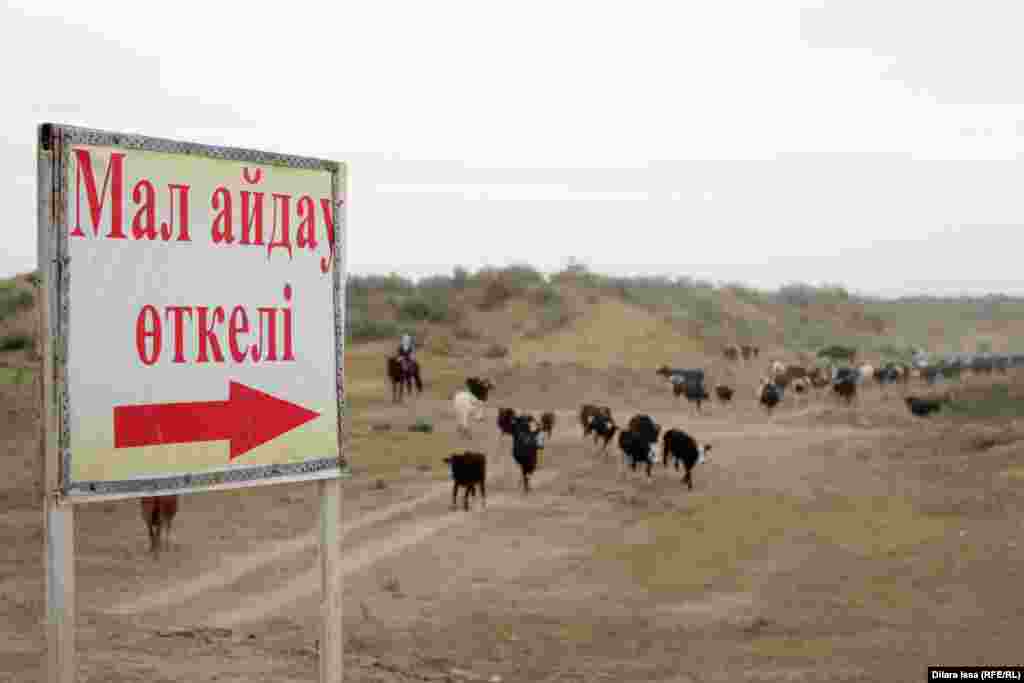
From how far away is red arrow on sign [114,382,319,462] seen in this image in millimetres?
4746

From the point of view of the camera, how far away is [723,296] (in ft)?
268

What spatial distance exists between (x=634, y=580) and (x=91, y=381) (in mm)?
9606

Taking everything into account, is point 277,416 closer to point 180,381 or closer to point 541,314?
point 180,381

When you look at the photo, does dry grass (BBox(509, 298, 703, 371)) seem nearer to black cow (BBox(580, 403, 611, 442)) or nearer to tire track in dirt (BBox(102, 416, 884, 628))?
black cow (BBox(580, 403, 611, 442))

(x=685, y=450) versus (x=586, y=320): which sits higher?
(x=586, y=320)

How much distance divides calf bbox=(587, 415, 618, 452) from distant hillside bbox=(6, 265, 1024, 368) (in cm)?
2159

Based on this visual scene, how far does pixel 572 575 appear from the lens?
539 inches

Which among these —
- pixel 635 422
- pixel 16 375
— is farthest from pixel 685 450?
pixel 16 375

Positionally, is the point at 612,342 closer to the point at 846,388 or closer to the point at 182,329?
the point at 846,388

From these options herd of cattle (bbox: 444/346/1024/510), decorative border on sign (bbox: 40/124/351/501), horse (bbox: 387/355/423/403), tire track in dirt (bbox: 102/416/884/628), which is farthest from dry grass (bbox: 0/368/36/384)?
decorative border on sign (bbox: 40/124/351/501)

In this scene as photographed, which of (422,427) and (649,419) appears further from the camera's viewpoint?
(422,427)

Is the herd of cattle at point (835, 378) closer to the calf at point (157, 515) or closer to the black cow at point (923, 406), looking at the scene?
the black cow at point (923, 406)

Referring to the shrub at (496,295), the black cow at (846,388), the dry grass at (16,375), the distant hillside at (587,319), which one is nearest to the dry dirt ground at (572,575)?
the dry grass at (16,375)

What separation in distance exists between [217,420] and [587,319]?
2150 inches
